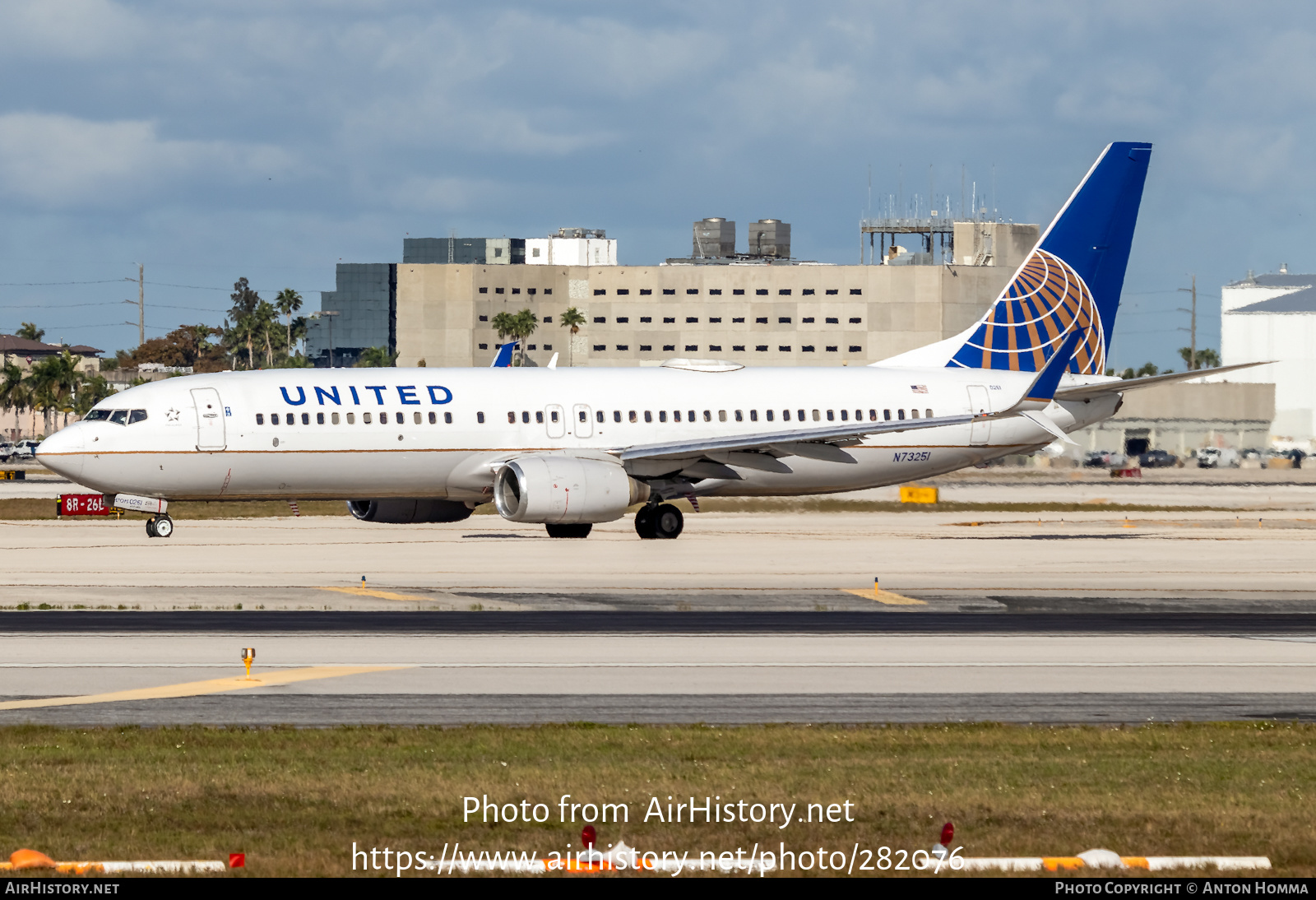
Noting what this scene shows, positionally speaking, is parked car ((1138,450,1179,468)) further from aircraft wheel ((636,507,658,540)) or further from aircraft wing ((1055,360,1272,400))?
aircraft wheel ((636,507,658,540))

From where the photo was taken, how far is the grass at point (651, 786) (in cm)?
1188

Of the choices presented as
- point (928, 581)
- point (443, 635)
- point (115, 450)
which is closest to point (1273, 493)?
point (928, 581)

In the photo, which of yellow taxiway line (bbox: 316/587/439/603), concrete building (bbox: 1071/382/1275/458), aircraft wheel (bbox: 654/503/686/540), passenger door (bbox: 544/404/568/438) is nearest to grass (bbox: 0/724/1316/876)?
yellow taxiway line (bbox: 316/587/439/603)

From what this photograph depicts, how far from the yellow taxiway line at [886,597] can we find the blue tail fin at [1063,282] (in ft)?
64.6

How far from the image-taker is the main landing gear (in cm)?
4391

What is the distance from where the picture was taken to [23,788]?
13758 mm

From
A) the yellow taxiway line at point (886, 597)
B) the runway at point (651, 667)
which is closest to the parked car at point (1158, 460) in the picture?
the yellow taxiway line at point (886, 597)

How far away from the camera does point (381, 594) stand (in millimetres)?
30500

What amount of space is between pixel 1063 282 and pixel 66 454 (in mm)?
28263

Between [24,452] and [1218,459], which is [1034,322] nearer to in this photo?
[1218,459]

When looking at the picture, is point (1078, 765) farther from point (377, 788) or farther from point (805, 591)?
point (805, 591)

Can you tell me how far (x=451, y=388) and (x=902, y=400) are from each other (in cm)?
1252

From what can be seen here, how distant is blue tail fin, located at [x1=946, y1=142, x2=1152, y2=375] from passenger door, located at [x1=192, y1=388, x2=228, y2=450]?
2135cm

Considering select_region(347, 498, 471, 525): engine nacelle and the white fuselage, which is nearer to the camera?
the white fuselage
